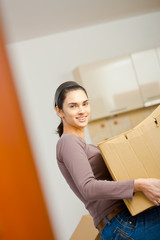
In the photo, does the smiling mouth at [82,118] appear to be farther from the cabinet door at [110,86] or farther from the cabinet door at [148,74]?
the cabinet door at [148,74]

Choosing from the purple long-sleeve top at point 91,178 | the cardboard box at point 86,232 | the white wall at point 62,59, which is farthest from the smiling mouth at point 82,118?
the white wall at point 62,59

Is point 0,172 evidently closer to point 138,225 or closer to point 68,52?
point 138,225

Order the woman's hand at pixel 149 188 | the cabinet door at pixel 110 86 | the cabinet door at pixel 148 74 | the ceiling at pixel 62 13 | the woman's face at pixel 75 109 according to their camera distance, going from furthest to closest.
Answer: the cabinet door at pixel 148 74 → the cabinet door at pixel 110 86 → the ceiling at pixel 62 13 → the woman's face at pixel 75 109 → the woman's hand at pixel 149 188

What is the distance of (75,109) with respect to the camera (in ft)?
4.61

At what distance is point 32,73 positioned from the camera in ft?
12.9

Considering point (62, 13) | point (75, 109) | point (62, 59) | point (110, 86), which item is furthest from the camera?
point (62, 59)

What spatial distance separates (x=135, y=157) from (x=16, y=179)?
1.00m

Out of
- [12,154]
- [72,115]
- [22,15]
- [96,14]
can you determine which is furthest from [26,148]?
[96,14]

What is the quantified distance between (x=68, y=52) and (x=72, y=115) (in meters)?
2.75

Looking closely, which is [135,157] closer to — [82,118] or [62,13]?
A: [82,118]

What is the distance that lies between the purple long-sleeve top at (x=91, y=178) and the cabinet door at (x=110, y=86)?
7.68 ft

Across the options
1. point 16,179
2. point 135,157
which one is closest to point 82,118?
point 135,157

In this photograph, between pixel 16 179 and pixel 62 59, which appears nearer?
pixel 16 179

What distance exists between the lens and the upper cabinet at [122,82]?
11.8 ft
